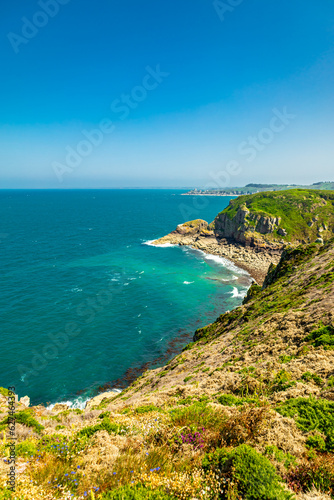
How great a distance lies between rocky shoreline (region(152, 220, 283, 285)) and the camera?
314 ft

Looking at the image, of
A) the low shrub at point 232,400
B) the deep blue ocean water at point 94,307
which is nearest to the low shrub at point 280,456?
the low shrub at point 232,400

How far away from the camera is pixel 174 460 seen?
28.8 ft

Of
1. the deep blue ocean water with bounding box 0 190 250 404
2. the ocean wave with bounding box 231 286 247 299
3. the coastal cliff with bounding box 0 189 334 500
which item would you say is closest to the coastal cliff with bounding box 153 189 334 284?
the deep blue ocean water with bounding box 0 190 250 404

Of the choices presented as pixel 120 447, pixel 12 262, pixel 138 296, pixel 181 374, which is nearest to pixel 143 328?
pixel 138 296

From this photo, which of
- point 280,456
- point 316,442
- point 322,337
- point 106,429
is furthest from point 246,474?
point 322,337

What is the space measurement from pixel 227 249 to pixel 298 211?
5417cm

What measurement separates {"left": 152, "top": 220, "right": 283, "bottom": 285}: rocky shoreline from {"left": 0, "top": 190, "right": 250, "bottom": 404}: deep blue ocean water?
278 inches

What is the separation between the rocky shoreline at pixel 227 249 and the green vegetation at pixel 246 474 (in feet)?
259

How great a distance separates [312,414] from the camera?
10.6m

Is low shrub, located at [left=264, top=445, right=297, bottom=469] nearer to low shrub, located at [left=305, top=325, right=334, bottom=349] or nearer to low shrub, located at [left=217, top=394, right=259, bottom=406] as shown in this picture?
low shrub, located at [left=217, top=394, right=259, bottom=406]

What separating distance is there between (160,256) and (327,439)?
3711 inches

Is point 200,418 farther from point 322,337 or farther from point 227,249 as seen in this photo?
point 227,249

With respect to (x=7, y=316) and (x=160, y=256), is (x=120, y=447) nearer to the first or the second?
(x=7, y=316)

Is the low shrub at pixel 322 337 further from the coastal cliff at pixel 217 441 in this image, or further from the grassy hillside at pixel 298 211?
the grassy hillside at pixel 298 211
